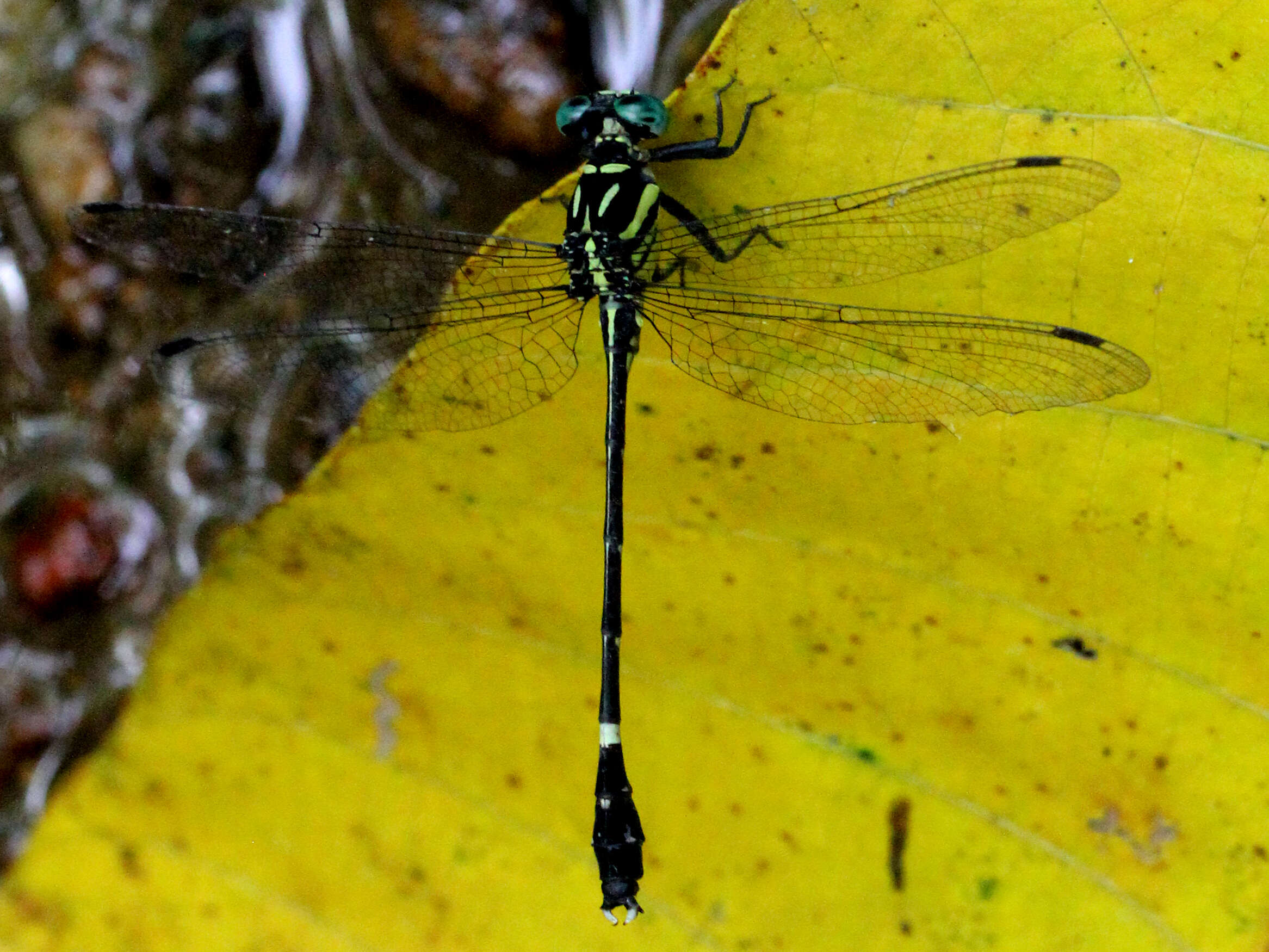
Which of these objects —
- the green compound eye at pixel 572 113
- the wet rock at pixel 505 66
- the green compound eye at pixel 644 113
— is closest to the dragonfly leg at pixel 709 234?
the green compound eye at pixel 644 113

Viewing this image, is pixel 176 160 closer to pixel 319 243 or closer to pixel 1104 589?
pixel 319 243

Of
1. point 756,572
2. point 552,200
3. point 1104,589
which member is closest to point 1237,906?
point 1104,589

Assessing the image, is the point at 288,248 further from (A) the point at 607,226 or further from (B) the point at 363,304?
(A) the point at 607,226

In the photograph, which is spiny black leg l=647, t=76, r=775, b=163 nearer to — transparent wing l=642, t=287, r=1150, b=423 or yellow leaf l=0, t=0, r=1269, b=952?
yellow leaf l=0, t=0, r=1269, b=952

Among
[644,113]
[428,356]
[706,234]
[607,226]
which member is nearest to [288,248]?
[428,356]

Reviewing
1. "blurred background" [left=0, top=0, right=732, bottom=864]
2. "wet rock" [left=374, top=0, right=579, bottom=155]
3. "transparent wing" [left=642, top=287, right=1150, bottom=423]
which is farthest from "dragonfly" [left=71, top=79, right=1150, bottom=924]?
"blurred background" [left=0, top=0, right=732, bottom=864]

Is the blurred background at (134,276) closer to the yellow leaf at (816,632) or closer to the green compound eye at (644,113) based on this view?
the green compound eye at (644,113)
